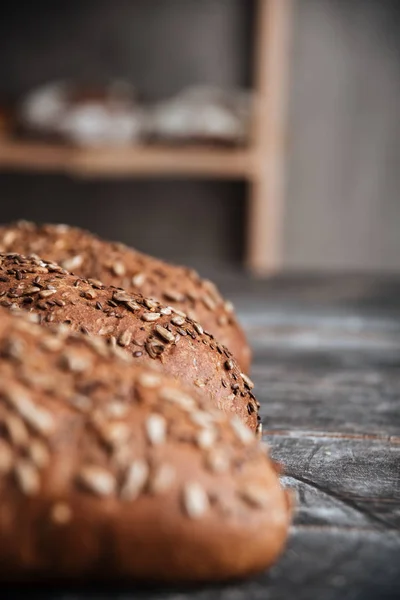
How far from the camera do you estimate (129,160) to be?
249 cm

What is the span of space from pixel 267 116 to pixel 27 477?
2.12 meters

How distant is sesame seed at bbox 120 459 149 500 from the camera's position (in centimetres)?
57

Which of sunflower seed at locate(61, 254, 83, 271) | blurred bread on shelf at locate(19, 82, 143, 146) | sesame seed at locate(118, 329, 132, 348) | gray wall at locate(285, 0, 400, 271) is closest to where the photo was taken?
sesame seed at locate(118, 329, 132, 348)

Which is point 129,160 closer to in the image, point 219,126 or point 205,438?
point 219,126

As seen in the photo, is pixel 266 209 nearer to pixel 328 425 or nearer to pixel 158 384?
pixel 328 425

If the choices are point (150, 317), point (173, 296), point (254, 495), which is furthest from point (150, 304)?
point (254, 495)

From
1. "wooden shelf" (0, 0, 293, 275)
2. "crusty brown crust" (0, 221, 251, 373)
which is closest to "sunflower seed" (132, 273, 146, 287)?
"crusty brown crust" (0, 221, 251, 373)

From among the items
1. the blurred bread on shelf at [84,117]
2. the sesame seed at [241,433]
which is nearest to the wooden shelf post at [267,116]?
the blurred bread on shelf at [84,117]

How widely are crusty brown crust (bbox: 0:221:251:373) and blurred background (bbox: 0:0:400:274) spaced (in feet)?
4.43

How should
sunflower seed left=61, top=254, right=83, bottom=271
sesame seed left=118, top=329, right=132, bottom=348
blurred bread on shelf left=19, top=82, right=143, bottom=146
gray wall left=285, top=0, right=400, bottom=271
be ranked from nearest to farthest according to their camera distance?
sesame seed left=118, top=329, right=132, bottom=348, sunflower seed left=61, top=254, right=83, bottom=271, blurred bread on shelf left=19, top=82, right=143, bottom=146, gray wall left=285, top=0, right=400, bottom=271

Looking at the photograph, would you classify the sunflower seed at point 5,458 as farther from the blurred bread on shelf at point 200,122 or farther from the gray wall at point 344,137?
the gray wall at point 344,137

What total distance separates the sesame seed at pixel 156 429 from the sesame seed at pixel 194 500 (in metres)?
0.04

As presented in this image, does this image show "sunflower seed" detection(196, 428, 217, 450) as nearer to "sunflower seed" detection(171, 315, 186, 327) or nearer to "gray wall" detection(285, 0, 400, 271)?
"sunflower seed" detection(171, 315, 186, 327)

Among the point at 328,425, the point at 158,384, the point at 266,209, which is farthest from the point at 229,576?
the point at 266,209
